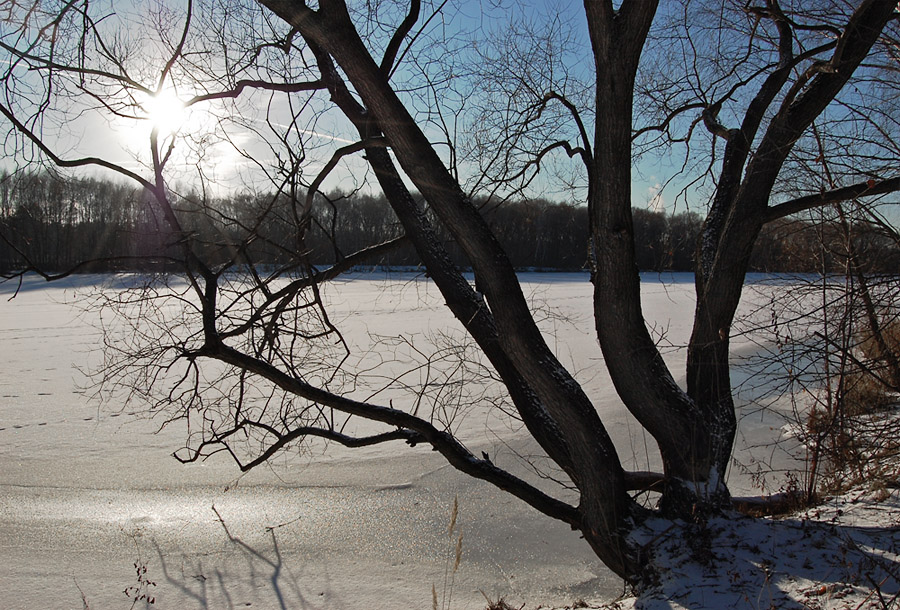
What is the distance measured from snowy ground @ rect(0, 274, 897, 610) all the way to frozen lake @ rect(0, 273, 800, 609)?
0.02m

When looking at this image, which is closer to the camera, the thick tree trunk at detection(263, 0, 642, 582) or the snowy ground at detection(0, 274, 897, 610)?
the thick tree trunk at detection(263, 0, 642, 582)

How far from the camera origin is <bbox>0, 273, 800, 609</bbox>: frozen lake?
464 cm

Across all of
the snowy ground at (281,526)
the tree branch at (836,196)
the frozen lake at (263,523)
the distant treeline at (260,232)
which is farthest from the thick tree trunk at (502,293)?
the tree branch at (836,196)

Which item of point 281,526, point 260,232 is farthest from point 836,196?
point 281,526

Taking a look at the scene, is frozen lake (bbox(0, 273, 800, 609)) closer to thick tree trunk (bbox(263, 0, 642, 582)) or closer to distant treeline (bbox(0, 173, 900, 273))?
distant treeline (bbox(0, 173, 900, 273))

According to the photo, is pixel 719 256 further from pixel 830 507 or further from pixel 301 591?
A: pixel 301 591

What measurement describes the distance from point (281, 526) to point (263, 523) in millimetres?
196

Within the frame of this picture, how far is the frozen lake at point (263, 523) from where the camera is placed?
4637 mm

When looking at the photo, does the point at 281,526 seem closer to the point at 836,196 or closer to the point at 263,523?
the point at 263,523

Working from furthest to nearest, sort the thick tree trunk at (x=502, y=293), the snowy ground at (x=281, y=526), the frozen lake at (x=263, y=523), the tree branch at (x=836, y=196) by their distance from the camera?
the frozen lake at (x=263, y=523), the snowy ground at (x=281, y=526), the tree branch at (x=836, y=196), the thick tree trunk at (x=502, y=293)

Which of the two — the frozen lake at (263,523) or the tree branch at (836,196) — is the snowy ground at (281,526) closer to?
the frozen lake at (263,523)

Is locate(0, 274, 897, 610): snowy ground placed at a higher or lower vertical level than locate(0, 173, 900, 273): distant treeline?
lower

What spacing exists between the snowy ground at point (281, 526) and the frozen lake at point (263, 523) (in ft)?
0.06

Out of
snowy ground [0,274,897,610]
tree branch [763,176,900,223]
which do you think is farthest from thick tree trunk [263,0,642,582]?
tree branch [763,176,900,223]
